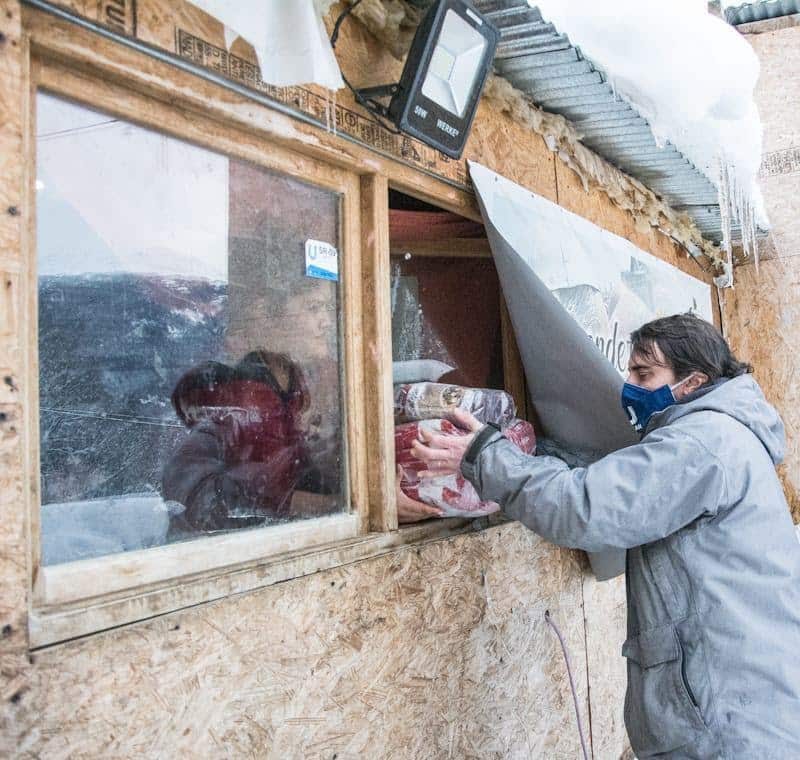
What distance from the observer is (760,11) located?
24.5ft

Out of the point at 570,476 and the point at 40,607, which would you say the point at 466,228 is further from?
the point at 40,607

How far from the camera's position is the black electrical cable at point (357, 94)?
6.99 feet

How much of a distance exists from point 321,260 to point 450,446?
0.74 meters

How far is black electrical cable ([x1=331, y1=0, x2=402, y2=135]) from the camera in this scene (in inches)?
83.9

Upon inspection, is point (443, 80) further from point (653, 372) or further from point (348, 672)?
point (348, 672)

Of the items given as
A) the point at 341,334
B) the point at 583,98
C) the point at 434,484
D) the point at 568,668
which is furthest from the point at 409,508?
the point at 583,98

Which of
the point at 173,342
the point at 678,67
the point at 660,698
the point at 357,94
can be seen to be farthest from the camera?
the point at 678,67

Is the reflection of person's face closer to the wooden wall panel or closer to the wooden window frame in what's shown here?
the wooden window frame

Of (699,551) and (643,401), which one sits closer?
(699,551)

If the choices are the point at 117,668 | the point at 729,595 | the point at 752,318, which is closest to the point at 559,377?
the point at 729,595

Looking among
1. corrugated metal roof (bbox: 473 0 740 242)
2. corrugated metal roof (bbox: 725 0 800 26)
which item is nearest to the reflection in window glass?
corrugated metal roof (bbox: 473 0 740 242)

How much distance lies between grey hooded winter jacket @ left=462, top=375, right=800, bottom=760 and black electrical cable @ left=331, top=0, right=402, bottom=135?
3.62 ft

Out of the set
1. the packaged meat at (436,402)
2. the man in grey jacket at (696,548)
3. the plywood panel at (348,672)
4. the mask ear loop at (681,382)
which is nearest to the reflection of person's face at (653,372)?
the mask ear loop at (681,382)

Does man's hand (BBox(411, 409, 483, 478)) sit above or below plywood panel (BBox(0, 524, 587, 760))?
above
